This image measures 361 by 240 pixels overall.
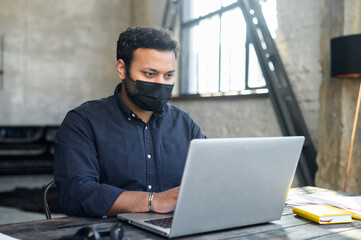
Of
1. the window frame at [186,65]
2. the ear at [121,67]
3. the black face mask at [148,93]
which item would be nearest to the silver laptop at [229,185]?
the black face mask at [148,93]

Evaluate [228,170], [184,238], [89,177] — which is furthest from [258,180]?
[89,177]

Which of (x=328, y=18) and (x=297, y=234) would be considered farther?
(x=328, y=18)

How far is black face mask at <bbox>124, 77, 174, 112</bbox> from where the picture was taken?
1.63 metres

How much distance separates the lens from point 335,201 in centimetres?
150

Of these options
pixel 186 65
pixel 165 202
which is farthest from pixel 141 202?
pixel 186 65

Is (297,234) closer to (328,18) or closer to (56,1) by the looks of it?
(328,18)

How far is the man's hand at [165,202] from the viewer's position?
1.20 metres

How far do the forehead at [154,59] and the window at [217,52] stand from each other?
302 centimetres

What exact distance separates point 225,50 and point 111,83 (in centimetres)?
325

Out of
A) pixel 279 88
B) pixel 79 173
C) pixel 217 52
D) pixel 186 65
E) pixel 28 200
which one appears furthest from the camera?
pixel 186 65

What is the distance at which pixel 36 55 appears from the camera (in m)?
7.09

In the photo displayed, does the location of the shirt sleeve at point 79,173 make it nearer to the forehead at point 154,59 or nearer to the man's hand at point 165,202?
the man's hand at point 165,202

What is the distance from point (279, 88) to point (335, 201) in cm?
271

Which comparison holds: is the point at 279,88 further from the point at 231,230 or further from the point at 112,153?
the point at 231,230
